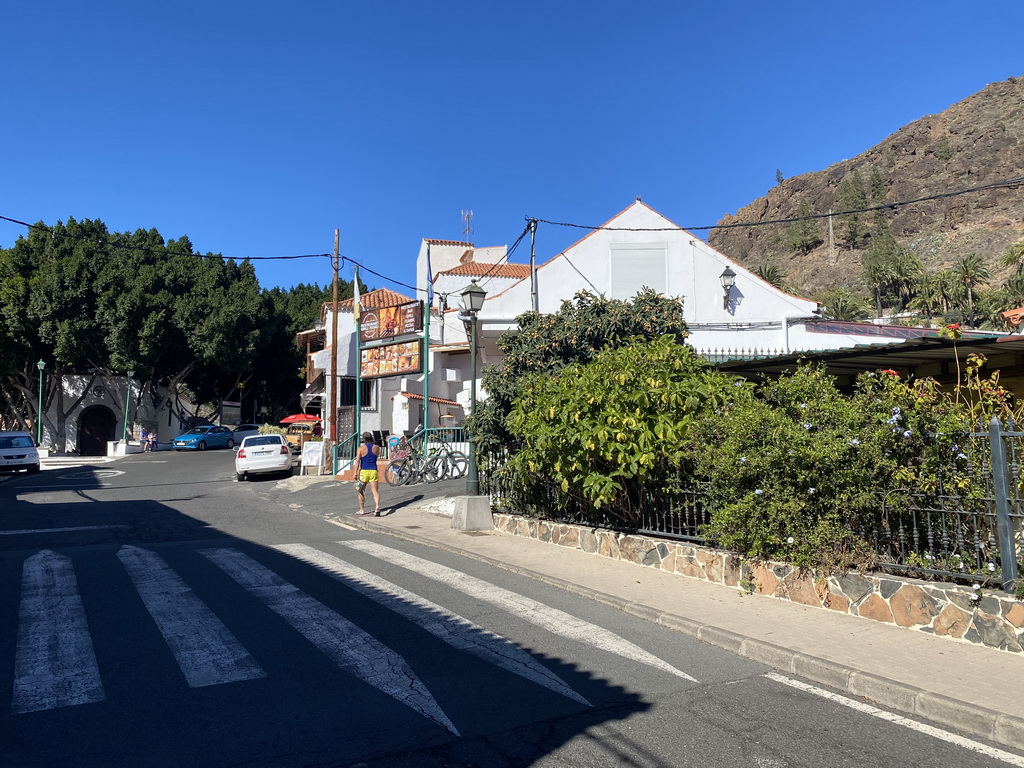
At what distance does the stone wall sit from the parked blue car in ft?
124

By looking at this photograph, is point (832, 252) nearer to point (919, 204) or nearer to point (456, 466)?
point (919, 204)

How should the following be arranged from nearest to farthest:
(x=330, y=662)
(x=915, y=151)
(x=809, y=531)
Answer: (x=330, y=662) → (x=809, y=531) → (x=915, y=151)

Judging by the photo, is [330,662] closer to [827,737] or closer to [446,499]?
[827,737]

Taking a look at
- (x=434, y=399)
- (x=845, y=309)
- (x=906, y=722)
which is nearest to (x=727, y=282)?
(x=434, y=399)

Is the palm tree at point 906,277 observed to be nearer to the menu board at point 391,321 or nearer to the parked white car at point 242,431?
the parked white car at point 242,431

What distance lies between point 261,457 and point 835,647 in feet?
64.8

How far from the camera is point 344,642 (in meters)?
6.02

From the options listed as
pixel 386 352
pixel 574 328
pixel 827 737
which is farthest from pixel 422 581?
pixel 386 352

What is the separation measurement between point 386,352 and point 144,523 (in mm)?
9842

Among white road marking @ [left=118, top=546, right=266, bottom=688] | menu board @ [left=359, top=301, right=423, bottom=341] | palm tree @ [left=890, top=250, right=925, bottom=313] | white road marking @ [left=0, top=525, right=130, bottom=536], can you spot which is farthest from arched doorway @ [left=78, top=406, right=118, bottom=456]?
palm tree @ [left=890, top=250, right=925, bottom=313]

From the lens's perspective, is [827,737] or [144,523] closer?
[827,737]

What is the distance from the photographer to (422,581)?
27.9 feet

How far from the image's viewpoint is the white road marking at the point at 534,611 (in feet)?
19.8

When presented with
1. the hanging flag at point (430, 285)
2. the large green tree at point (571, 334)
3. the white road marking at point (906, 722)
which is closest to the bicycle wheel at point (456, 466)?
the large green tree at point (571, 334)
